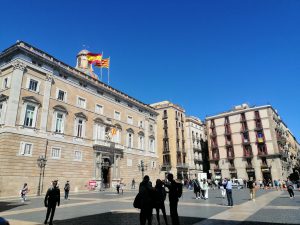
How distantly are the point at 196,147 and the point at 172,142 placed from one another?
11.4 meters

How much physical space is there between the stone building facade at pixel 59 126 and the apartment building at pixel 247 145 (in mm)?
28272

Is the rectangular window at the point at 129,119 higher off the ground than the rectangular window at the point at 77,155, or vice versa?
the rectangular window at the point at 129,119

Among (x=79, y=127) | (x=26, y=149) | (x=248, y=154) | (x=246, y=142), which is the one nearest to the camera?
(x=26, y=149)

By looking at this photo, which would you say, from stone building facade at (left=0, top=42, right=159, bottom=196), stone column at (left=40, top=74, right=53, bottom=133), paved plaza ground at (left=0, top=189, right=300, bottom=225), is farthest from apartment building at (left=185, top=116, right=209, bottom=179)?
→ paved plaza ground at (left=0, top=189, right=300, bottom=225)

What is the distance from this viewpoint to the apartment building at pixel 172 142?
2382 inches

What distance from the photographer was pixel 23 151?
90.2ft

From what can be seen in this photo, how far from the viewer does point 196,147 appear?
70.2m

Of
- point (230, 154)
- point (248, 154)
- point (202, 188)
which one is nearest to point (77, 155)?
point (202, 188)

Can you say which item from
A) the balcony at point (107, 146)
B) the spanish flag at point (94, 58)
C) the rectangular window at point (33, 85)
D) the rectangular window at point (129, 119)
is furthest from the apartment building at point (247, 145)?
the rectangular window at point (33, 85)

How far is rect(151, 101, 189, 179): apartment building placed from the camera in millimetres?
60500

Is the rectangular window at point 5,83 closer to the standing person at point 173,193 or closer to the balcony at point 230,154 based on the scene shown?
the standing person at point 173,193

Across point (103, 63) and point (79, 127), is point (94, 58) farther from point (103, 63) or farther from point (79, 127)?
point (79, 127)

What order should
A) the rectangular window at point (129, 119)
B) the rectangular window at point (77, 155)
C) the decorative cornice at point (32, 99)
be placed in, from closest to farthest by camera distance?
1. the decorative cornice at point (32, 99)
2. the rectangular window at point (77, 155)
3. the rectangular window at point (129, 119)

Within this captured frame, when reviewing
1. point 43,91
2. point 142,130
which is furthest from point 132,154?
point 43,91
